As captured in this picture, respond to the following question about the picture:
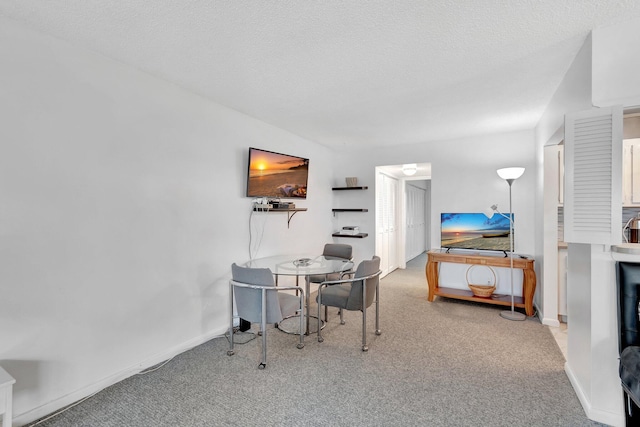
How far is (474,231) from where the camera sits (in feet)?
14.4

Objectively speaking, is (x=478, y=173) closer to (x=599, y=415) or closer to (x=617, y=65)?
(x=617, y=65)

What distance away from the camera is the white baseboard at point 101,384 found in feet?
6.09

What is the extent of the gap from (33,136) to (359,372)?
9.30 feet

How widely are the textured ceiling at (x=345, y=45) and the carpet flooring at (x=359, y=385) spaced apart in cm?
245

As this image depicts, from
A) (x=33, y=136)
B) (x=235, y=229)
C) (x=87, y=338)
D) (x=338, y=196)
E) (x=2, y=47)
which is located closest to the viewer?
(x=2, y=47)

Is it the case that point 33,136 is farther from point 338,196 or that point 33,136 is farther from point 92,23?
point 338,196

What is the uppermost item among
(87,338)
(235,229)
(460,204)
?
(460,204)

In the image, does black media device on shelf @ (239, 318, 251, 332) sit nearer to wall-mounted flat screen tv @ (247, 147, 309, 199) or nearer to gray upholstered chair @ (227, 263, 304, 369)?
gray upholstered chair @ (227, 263, 304, 369)

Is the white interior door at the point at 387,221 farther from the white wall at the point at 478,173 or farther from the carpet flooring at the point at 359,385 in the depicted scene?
the carpet flooring at the point at 359,385

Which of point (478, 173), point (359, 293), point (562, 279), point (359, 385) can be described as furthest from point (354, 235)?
point (359, 385)

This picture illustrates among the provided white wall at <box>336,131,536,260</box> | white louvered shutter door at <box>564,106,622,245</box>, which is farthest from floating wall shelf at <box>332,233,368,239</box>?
white louvered shutter door at <box>564,106,622,245</box>

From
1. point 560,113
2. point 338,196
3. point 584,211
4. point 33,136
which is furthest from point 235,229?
point 560,113

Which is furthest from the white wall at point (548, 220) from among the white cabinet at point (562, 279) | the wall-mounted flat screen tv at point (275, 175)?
the wall-mounted flat screen tv at point (275, 175)

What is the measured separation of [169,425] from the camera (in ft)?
6.03
